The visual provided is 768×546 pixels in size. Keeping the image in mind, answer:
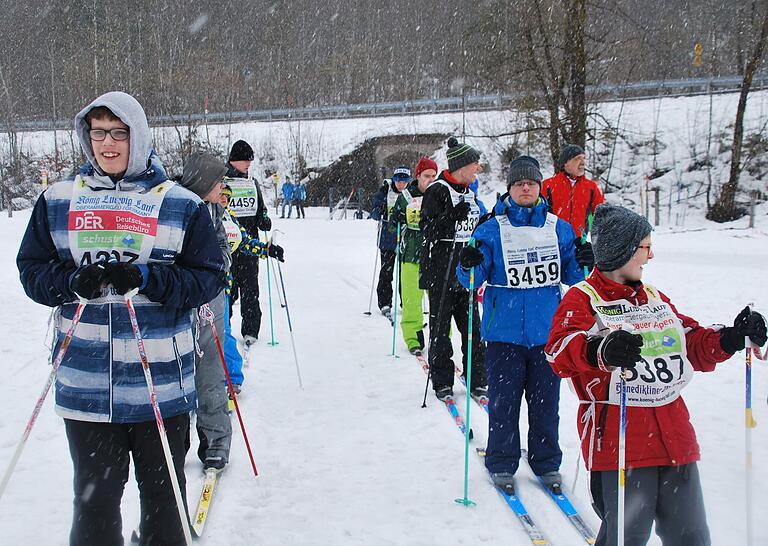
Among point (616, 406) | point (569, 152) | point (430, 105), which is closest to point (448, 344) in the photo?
point (569, 152)

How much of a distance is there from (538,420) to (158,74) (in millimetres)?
38059

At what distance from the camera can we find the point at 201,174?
3852 mm

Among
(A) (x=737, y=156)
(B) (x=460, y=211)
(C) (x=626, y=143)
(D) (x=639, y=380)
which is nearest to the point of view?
(D) (x=639, y=380)

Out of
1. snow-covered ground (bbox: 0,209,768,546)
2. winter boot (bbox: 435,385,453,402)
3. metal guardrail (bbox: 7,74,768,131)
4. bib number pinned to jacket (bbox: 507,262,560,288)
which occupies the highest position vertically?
metal guardrail (bbox: 7,74,768,131)

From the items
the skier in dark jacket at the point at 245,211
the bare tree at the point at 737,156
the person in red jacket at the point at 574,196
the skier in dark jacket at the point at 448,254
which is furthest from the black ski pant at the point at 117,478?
the bare tree at the point at 737,156

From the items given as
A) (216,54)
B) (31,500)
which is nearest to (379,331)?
(31,500)

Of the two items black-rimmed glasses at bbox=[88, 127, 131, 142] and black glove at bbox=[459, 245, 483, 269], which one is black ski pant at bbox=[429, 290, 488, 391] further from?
black-rimmed glasses at bbox=[88, 127, 131, 142]

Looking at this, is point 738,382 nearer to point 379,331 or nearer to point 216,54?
point 379,331

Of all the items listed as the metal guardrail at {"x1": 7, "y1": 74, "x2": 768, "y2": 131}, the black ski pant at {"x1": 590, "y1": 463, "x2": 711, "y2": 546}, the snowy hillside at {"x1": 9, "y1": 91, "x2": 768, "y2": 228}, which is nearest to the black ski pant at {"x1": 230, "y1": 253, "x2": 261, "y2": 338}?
the black ski pant at {"x1": 590, "y1": 463, "x2": 711, "y2": 546}

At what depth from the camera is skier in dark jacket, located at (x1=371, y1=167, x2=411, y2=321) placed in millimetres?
8695

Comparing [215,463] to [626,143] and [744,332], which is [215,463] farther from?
[626,143]

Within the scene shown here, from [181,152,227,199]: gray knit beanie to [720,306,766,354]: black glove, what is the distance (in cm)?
297

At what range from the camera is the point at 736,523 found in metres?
3.40

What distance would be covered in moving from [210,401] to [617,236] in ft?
8.92
